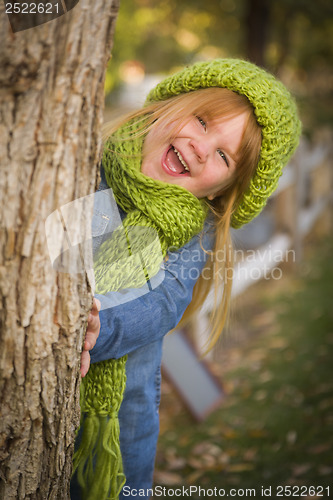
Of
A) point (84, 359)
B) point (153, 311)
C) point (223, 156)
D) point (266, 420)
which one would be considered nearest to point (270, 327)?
point (266, 420)

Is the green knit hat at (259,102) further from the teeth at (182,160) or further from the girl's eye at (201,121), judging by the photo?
the teeth at (182,160)

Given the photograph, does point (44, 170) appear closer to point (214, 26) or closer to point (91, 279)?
point (91, 279)

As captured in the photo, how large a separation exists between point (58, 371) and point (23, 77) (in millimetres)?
706

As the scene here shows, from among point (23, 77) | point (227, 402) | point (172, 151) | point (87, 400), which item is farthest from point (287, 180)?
point (23, 77)

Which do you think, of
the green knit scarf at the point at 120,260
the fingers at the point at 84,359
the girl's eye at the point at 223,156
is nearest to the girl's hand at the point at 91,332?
the fingers at the point at 84,359

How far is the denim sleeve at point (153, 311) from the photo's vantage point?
4.50ft

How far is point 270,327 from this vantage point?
4.51m

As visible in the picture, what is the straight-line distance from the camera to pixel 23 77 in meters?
0.95

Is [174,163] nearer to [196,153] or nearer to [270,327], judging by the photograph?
[196,153]

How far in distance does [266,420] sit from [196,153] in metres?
2.25

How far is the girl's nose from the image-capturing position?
5.20 ft

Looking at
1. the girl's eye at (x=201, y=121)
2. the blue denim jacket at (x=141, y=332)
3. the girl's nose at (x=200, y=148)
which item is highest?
the girl's eye at (x=201, y=121)

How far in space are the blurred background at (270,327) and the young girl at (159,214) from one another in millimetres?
441

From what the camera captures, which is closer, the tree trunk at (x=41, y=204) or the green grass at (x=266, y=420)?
the tree trunk at (x=41, y=204)
